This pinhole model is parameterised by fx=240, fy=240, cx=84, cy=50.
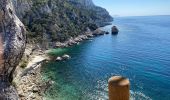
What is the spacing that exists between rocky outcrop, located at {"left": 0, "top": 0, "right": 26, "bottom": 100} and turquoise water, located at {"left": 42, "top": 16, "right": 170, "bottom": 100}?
13214 millimetres

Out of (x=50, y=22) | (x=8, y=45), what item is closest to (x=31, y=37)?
(x=50, y=22)

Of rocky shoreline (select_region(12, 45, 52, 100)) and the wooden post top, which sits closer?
the wooden post top

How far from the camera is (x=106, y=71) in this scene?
58938 millimetres

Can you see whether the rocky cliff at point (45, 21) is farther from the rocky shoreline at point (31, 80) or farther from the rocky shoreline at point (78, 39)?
the rocky shoreline at point (31, 80)

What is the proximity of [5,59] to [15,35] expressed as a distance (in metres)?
3.34

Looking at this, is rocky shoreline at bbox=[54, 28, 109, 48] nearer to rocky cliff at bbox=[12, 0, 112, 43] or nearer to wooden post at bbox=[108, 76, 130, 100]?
rocky cliff at bbox=[12, 0, 112, 43]

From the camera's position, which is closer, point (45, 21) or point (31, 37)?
point (31, 37)

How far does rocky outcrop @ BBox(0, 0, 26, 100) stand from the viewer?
2920 centimetres

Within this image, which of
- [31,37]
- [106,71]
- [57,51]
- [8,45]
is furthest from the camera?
[31,37]

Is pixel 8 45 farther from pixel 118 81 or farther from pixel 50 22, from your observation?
pixel 50 22

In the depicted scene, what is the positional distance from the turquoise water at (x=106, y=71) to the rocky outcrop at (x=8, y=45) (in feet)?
43.4

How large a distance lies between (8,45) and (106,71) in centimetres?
3358

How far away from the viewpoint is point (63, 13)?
11712 cm

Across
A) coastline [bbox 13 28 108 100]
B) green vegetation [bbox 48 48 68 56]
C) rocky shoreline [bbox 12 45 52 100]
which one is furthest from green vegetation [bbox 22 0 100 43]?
rocky shoreline [bbox 12 45 52 100]
